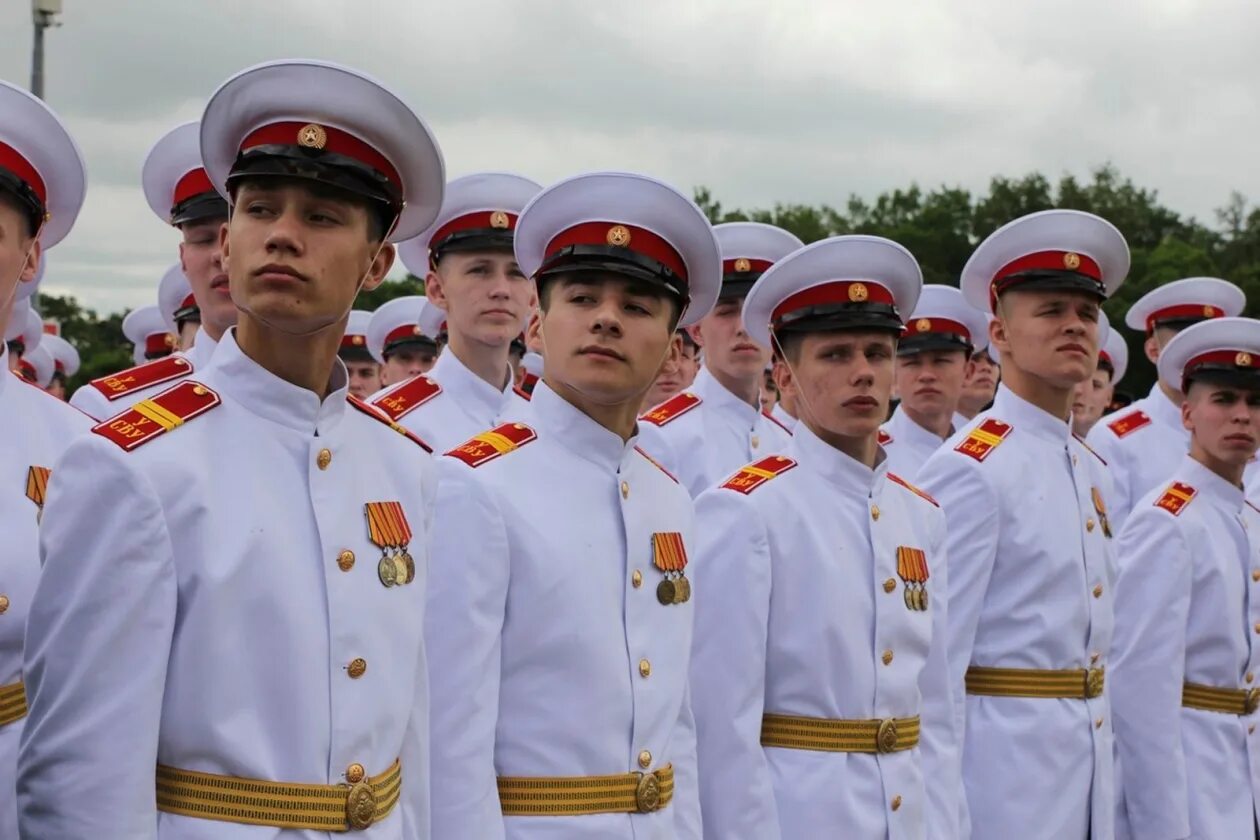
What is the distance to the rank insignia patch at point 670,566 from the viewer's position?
3.96 meters

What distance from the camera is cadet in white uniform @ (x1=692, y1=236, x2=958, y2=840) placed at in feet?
14.3

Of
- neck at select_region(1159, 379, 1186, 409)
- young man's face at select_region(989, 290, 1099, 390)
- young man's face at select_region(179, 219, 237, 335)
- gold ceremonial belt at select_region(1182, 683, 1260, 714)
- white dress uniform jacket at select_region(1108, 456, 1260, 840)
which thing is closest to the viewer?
young man's face at select_region(179, 219, 237, 335)

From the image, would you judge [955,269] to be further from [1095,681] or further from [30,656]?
[30,656]

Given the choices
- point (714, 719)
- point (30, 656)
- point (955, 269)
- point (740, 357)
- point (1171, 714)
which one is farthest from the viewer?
point (955, 269)

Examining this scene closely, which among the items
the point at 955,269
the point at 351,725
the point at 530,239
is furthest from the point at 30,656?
the point at 955,269

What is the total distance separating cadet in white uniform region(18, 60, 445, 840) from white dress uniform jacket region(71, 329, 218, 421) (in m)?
2.08

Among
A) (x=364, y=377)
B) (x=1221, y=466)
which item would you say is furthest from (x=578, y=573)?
(x=364, y=377)

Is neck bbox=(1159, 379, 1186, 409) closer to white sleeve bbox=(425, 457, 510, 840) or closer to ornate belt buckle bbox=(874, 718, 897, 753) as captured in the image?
ornate belt buckle bbox=(874, 718, 897, 753)

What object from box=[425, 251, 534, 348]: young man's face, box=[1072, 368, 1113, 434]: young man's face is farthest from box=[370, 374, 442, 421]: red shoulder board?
box=[1072, 368, 1113, 434]: young man's face

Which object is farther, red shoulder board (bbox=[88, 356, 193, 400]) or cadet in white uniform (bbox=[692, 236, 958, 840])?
red shoulder board (bbox=[88, 356, 193, 400])

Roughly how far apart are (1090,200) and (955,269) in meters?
5.63

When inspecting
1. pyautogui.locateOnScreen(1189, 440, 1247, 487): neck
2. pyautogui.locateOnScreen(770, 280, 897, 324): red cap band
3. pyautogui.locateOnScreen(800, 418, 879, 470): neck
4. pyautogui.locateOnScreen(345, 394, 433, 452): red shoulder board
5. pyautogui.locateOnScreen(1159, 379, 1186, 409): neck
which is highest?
pyautogui.locateOnScreen(1159, 379, 1186, 409): neck

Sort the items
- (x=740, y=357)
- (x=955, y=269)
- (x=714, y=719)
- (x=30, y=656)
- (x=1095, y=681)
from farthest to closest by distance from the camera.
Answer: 1. (x=955, y=269)
2. (x=740, y=357)
3. (x=1095, y=681)
4. (x=714, y=719)
5. (x=30, y=656)

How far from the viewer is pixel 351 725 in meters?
2.98
